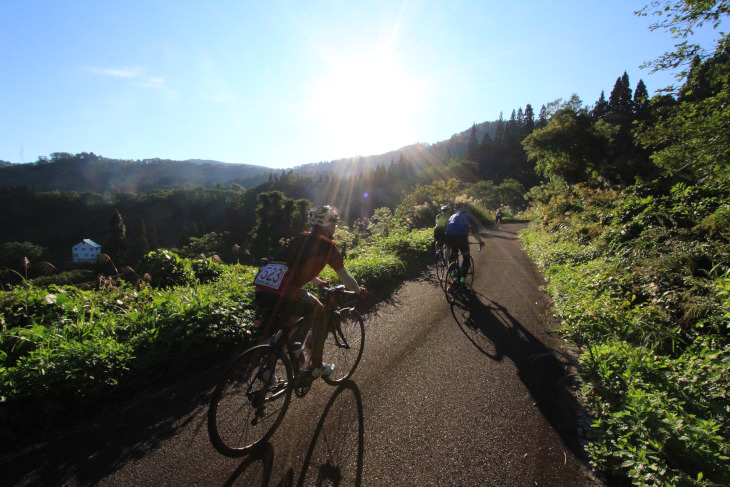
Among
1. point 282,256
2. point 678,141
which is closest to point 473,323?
point 282,256

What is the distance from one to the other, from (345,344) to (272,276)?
1.60m

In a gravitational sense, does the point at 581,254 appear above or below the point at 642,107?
below

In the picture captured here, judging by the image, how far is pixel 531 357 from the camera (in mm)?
4371

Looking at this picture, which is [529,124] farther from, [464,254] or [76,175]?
[76,175]

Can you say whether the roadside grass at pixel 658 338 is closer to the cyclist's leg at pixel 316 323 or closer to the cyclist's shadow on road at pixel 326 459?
the cyclist's shadow on road at pixel 326 459

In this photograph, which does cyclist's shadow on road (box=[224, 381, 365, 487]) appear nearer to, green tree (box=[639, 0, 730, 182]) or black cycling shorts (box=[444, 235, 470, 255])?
black cycling shorts (box=[444, 235, 470, 255])

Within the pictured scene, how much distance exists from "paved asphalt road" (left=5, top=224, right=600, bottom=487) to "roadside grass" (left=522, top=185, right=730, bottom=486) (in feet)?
1.32

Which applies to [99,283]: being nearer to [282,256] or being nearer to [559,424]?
[282,256]

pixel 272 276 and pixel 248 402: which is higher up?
pixel 272 276

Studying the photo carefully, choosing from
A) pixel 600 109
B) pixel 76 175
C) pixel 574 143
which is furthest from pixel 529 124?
pixel 76 175

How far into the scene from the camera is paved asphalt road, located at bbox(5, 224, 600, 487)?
2.44 metres

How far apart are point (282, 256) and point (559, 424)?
3281mm

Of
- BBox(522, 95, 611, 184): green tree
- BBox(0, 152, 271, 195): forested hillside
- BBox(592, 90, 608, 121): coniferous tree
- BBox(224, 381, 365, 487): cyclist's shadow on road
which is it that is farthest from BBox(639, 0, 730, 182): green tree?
BBox(0, 152, 271, 195): forested hillside

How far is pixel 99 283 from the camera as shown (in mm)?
4770
